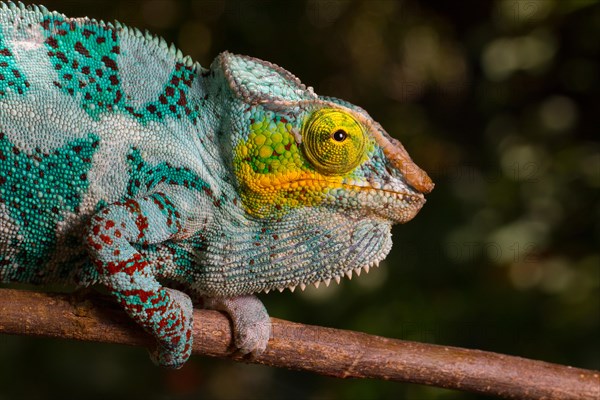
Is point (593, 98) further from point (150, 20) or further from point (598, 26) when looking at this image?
point (150, 20)

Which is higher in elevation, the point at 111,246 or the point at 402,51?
the point at 402,51

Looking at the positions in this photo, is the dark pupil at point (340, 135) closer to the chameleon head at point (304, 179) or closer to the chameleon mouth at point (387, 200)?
the chameleon head at point (304, 179)

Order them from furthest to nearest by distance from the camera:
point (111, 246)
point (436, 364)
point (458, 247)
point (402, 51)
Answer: point (402, 51) < point (458, 247) < point (436, 364) < point (111, 246)

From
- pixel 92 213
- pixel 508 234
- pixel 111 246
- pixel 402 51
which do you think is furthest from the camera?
pixel 402 51

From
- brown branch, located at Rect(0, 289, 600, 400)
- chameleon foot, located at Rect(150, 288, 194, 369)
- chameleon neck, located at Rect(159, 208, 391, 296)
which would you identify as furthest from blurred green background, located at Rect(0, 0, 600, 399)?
chameleon foot, located at Rect(150, 288, 194, 369)

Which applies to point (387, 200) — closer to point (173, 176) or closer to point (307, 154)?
point (307, 154)

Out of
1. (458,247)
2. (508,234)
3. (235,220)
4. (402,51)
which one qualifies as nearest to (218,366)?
(458,247)

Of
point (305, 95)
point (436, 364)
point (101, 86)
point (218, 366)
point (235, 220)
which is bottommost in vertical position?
point (218, 366)

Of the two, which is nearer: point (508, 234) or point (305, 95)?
point (305, 95)
